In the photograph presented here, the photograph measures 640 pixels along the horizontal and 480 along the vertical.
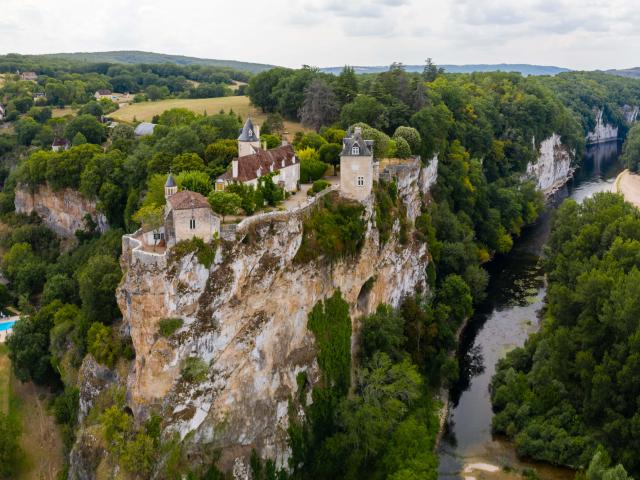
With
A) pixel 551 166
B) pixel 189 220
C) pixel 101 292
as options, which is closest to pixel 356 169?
pixel 189 220

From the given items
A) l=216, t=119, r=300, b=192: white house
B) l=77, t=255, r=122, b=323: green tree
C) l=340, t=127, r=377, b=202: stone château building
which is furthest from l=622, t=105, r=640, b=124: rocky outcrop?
l=77, t=255, r=122, b=323: green tree

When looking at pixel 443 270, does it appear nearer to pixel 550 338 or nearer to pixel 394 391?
pixel 550 338

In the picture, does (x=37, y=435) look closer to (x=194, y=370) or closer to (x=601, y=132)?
(x=194, y=370)

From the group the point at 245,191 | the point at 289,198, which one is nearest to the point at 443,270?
the point at 289,198

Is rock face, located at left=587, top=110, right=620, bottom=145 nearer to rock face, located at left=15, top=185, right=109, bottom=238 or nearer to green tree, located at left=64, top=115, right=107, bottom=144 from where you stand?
green tree, located at left=64, top=115, right=107, bottom=144

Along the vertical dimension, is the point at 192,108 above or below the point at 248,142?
above
